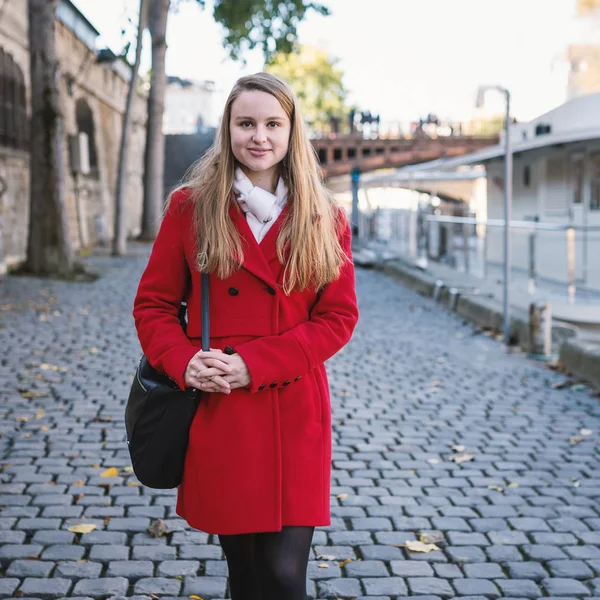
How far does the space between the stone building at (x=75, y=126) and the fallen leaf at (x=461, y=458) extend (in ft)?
40.1

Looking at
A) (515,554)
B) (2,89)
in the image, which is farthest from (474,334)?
(2,89)

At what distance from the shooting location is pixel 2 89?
674 inches

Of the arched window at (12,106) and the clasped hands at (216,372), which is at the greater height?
the arched window at (12,106)

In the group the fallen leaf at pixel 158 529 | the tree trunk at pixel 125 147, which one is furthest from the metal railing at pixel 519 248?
the fallen leaf at pixel 158 529

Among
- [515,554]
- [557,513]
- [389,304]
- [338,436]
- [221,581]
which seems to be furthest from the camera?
[389,304]

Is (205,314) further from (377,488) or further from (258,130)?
(377,488)

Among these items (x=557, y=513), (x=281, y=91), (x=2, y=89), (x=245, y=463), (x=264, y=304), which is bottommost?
(x=557, y=513)

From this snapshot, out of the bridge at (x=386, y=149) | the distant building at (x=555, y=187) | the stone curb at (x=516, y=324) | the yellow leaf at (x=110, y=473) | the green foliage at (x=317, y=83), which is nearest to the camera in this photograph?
the yellow leaf at (x=110, y=473)

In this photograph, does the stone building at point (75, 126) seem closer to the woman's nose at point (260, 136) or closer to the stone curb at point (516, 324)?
the stone curb at point (516, 324)

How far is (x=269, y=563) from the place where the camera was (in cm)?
235

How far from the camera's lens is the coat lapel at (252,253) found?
2406mm

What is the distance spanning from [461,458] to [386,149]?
43.7 meters

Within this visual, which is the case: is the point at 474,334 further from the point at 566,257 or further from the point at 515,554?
A: the point at 515,554

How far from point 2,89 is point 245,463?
16275 millimetres
